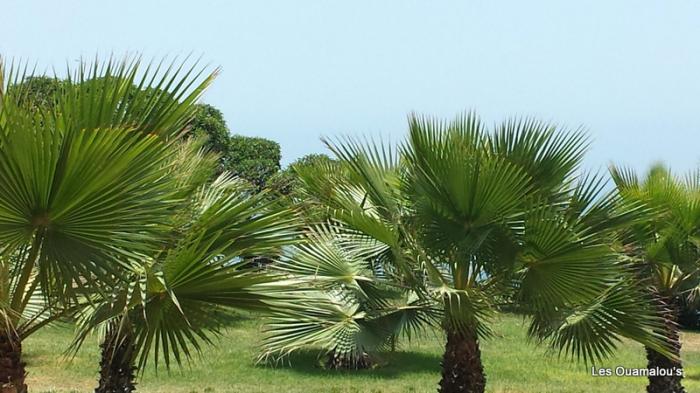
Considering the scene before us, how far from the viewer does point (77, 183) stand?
411cm

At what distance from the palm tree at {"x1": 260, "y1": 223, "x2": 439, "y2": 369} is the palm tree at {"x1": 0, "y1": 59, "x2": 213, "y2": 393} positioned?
302 cm

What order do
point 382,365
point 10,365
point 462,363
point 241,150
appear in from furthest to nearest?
point 241,150 < point 382,365 < point 462,363 < point 10,365

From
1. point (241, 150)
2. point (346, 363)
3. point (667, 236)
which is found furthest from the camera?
point (241, 150)

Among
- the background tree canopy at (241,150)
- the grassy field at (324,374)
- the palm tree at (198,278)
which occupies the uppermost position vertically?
the background tree canopy at (241,150)

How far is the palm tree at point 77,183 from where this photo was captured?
4.05 m

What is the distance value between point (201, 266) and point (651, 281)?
6.82 meters

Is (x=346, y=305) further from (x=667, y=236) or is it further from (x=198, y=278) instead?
(x=667, y=236)

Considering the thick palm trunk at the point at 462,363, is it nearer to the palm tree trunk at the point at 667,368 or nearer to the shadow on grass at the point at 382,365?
the palm tree trunk at the point at 667,368

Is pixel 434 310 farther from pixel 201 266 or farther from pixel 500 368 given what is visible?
pixel 500 368

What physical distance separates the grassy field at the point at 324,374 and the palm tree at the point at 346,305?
14.2 ft

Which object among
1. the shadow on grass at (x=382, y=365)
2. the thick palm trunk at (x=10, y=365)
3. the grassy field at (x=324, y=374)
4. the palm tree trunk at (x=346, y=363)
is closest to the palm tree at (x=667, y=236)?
the grassy field at (x=324, y=374)

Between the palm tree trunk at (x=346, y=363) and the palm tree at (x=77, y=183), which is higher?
the palm tree at (x=77, y=183)

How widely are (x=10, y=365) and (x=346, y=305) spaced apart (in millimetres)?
3572

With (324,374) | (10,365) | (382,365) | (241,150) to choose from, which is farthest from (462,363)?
(241,150)
